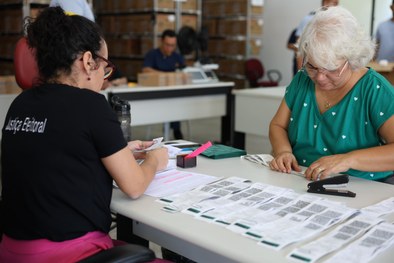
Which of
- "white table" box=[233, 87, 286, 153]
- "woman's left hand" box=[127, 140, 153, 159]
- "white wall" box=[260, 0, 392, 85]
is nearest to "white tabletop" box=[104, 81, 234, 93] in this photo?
"white table" box=[233, 87, 286, 153]

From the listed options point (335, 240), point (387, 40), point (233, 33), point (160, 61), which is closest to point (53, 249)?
point (335, 240)

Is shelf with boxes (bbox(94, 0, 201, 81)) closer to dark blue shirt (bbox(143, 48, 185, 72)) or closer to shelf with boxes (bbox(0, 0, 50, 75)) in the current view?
shelf with boxes (bbox(0, 0, 50, 75))

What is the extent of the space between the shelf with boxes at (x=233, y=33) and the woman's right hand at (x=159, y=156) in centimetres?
695

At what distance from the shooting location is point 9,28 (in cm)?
734

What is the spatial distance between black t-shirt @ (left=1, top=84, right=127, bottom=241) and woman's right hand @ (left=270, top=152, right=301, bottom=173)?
654mm

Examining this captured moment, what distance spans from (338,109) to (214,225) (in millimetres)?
845

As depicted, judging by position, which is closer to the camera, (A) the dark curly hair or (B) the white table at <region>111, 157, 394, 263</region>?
(B) the white table at <region>111, 157, 394, 263</region>

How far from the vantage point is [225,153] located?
182 cm

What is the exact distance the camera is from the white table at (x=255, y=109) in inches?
149

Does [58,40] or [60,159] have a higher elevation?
[58,40]

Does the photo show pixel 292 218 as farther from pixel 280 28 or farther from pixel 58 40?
pixel 280 28

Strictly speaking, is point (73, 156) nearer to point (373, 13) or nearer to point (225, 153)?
point (225, 153)

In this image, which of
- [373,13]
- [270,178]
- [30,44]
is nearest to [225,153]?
[270,178]

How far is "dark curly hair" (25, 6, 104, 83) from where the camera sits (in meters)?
1.18
